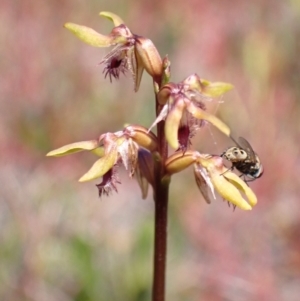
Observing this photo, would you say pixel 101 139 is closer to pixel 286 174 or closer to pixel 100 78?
pixel 286 174

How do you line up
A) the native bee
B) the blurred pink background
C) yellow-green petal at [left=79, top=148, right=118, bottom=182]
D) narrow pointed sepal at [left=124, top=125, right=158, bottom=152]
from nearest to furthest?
yellow-green petal at [left=79, top=148, right=118, bottom=182]
narrow pointed sepal at [left=124, top=125, right=158, bottom=152]
the native bee
the blurred pink background

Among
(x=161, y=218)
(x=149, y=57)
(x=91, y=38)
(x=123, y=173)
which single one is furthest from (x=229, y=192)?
(x=123, y=173)

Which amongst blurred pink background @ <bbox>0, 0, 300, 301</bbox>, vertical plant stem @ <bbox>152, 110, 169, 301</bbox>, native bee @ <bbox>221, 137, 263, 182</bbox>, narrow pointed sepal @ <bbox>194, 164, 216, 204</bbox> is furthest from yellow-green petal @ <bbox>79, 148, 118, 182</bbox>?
blurred pink background @ <bbox>0, 0, 300, 301</bbox>

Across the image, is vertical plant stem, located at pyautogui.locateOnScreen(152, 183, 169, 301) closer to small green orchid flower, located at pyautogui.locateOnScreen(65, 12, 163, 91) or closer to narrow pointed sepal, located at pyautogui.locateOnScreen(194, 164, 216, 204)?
narrow pointed sepal, located at pyautogui.locateOnScreen(194, 164, 216, 204)

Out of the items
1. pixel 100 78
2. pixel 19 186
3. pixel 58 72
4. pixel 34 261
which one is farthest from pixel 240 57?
pixel 34 261

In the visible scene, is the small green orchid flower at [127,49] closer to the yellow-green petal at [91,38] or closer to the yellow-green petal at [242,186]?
the yellow-green petal at [91,38]

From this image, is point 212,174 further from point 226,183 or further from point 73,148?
point 73,148
